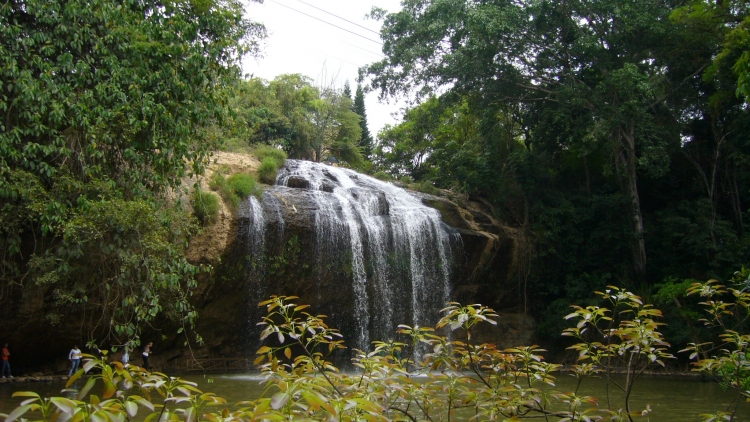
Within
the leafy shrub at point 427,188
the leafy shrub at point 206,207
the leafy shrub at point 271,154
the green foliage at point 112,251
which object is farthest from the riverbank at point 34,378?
the leafy shrub at point 427,188

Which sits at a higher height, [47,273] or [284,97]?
[284,97]

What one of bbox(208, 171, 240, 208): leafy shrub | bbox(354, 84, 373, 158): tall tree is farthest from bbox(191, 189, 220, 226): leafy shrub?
bbox(354, 84, 373, 158): tall tree

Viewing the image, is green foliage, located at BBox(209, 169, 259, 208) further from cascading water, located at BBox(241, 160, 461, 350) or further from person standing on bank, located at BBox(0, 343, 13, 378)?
person standing on bank, located at BBox(0, 343, 13, 378)

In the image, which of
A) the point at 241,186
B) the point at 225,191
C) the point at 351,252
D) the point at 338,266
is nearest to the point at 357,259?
the point at 351,252

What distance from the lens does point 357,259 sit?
16.7m

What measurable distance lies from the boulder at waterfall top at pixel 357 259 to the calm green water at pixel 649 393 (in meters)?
2.41

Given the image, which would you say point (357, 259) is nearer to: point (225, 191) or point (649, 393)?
point (225, 191)

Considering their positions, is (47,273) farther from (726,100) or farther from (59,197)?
(726,100)

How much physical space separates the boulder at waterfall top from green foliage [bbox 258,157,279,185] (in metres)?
0.40

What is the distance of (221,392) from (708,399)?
9.60 meters

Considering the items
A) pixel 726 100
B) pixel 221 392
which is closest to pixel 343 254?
pixel 221 392

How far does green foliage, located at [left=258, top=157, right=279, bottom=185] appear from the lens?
18.4 meters

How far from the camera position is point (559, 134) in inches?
809

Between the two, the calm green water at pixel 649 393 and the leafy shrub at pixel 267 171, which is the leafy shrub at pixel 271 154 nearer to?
the leafy shrub at pixel 267 171
